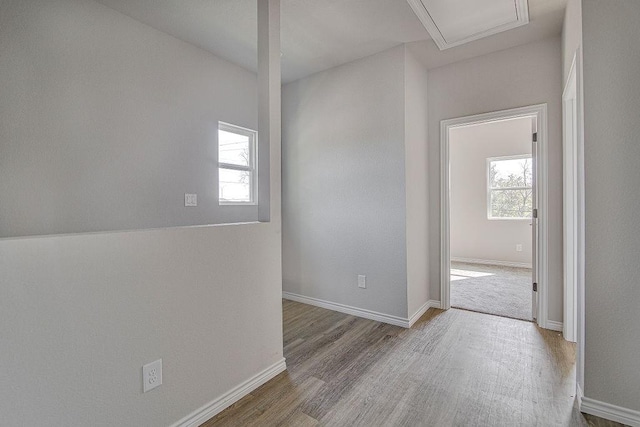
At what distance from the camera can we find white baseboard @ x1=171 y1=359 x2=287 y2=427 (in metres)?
1.59

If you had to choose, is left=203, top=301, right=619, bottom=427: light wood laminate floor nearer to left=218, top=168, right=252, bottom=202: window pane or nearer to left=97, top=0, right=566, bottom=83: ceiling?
left=218, top=168, right=252, bottom=202: window pane

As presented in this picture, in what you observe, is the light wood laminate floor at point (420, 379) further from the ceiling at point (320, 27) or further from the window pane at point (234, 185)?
the ceiling at point (320, 27)

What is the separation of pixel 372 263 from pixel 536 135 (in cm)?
197

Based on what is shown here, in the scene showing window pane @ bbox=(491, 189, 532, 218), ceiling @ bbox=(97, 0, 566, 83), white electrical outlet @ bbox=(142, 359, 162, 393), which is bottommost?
white electrical outlet @ bbox=(142, 359, 162, 393)

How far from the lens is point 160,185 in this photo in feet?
8.72

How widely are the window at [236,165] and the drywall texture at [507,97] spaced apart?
2.08 m

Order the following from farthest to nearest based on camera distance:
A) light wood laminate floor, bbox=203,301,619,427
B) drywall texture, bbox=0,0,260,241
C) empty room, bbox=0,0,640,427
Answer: drywall texture, bbox=0,0,260,241
light wood laminate floor, bbox=203,301,619,427
empty room, bbox=0,0,640,427

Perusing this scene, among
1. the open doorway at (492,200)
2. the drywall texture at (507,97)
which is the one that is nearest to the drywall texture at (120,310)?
the drywall texture at (507,97)

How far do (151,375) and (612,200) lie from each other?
2502 mm

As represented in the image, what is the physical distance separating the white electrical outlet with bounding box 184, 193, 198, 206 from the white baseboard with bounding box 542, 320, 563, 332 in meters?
3.47

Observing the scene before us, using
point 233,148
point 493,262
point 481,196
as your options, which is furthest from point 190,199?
point 493,262

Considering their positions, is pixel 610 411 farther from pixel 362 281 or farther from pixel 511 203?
pixel 511 203

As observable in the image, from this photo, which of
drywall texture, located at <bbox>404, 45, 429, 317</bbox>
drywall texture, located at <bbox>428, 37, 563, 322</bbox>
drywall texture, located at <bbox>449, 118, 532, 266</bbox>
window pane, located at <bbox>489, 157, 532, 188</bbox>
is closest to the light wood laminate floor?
drywall texture, located at <bbox>404, 45, 429, 317</bbox>

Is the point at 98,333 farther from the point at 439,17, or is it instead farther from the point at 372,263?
the point at 439,17
